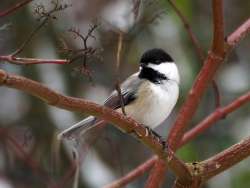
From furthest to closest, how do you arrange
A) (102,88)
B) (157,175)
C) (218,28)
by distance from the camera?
1. (102,88)
2. (157,175)
3. (218,28)

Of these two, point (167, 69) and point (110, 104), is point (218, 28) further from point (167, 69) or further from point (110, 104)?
point (167, 69)

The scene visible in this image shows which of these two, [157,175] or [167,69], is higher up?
[167,69]

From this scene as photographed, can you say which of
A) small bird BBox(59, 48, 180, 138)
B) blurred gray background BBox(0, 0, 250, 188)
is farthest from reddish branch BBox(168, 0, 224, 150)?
blurred gray background BBox(0, 0, 250, 188)

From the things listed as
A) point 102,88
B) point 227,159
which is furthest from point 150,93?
point 102,88

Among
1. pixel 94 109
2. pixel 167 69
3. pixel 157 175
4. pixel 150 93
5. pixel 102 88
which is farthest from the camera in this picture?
pixel 102 88

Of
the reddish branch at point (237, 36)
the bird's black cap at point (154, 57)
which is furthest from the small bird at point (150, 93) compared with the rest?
the reddish branch at point (237, 36)

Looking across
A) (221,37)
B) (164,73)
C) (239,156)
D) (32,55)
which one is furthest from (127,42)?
(32,55)

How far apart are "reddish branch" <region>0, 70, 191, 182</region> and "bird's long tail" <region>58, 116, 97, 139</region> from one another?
54cm

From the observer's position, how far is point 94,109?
1.54m

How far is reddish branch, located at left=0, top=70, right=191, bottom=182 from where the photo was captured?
1.35m

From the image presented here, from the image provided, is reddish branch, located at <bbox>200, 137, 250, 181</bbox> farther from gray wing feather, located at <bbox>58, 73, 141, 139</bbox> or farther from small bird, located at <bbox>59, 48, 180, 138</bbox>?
small bird, located at <bbox>59, 48, 180, 138</bbox>

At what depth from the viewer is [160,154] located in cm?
185

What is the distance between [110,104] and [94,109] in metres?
0.96

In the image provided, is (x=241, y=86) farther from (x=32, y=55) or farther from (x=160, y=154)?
(x=160, y=154)
